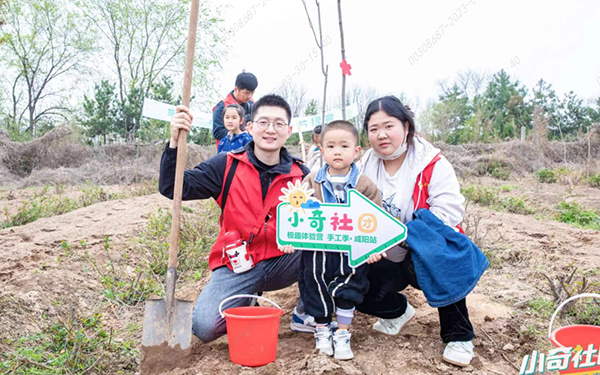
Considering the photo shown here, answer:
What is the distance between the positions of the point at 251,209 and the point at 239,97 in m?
2.75

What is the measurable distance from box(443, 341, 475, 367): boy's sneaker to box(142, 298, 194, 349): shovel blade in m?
1.44

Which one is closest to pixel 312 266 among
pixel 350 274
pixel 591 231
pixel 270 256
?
pixel 350 274

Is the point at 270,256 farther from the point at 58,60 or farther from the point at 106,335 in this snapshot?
the point at 58,60

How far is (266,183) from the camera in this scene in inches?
113

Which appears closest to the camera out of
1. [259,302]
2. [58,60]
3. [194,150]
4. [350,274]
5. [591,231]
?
[350,274]

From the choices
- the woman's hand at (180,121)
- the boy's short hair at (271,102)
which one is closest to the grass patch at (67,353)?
the woman's hand at (180,121)

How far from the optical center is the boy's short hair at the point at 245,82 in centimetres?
512

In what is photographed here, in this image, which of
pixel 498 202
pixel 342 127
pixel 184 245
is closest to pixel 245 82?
pixel 184 245

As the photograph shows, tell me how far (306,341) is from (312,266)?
1.79 feet

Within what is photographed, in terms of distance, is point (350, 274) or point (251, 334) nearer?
point (251, 334)

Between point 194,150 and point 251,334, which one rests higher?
point 194,150

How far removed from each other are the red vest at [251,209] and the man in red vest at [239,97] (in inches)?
97.5

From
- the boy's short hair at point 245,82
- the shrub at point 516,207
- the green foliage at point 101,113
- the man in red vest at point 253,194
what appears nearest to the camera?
the man in red vest at point 253,194
